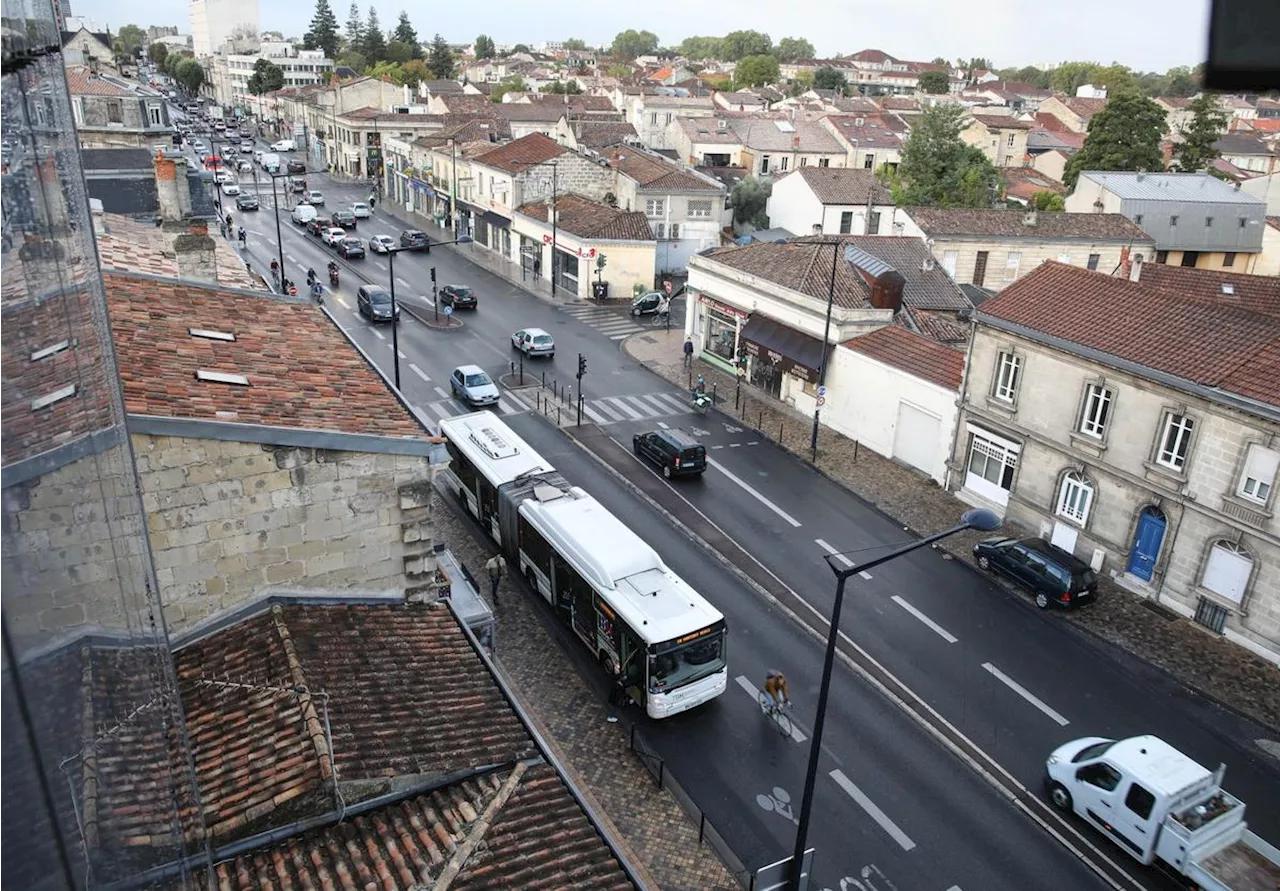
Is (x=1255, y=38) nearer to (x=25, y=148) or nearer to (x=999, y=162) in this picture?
(x=25, y=148)

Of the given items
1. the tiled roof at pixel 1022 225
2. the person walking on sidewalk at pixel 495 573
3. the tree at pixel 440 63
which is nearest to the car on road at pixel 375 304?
the person walking on sidewalk at pixel 495 573

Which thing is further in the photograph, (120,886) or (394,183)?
(394,183)

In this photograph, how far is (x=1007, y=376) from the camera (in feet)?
95.0

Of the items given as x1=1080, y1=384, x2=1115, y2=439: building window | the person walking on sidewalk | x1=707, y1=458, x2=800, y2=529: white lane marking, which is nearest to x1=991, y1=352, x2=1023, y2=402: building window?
x1=1080, y1=384, x2=1115, y2=439: building window

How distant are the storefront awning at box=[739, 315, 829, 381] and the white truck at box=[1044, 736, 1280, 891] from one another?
2085cm

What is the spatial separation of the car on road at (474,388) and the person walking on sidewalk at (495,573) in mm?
13282

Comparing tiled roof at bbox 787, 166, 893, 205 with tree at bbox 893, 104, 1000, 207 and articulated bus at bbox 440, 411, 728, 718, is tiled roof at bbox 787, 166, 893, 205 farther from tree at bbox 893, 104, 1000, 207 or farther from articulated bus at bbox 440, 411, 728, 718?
articulated bus at bbox 440, 411, 728, 718

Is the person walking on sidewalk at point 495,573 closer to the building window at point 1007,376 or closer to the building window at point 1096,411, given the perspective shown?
the building window at point 1007,376

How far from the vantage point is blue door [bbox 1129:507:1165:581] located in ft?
81.8

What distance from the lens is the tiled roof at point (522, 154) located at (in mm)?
61219

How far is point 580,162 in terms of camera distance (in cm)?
6247

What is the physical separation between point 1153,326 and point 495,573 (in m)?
19.5

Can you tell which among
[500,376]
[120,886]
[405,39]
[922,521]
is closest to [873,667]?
[922,521]

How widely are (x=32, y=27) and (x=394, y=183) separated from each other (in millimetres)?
88869
